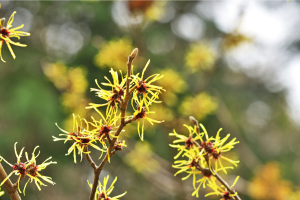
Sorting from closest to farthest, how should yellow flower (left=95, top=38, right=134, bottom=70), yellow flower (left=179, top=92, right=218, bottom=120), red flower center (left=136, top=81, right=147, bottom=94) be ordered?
red flower center (left=136, top=81, right=147, bottom=94), yellow flower (left=95, top=38, right=134, bottom=70), yellow flower (left=179, top=92, right=218, bottom=120)

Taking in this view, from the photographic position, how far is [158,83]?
62.9 inches

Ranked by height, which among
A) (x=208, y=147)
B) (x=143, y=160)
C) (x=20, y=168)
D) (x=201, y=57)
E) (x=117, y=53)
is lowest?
(x=20, y=168)

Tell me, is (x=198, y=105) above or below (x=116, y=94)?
above

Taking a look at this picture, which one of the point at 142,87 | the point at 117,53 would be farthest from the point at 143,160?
the point at 142,87

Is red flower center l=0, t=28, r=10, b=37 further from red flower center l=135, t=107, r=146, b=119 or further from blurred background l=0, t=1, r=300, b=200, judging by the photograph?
blurred background l=0, t=1, r=300, b=200

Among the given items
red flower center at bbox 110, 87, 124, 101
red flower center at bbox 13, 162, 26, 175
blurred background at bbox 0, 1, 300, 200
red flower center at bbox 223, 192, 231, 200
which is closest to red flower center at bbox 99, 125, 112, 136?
red flower center at bbox 110, 87, 124, 101

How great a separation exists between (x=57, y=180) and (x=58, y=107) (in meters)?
1.09

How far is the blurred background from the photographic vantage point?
5.32 ft

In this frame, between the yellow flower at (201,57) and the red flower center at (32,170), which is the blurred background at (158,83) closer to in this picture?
the yellow flower at (201,57)

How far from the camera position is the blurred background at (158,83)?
162cm

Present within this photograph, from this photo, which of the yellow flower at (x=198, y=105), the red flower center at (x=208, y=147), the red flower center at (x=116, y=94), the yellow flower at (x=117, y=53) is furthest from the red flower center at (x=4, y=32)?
the yellow flower at (x=198, y=105)

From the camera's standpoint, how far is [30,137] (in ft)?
7.16

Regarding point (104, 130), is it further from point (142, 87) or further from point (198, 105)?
point (198, 105)

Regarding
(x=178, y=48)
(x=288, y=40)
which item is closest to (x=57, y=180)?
(x=178, y=48)
